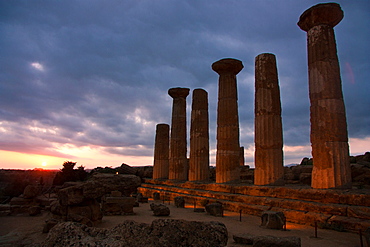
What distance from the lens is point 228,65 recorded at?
47.6ft

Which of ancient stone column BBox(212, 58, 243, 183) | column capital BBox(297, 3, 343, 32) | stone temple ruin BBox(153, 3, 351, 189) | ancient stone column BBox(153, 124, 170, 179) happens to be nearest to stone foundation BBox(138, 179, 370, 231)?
stone temple ruin BBox(153, 3, 351, 189)

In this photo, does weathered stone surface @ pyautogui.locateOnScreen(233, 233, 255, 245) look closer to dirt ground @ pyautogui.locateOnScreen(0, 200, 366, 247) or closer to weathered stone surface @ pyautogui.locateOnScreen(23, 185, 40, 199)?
dirt ground @ pyautogui.locateOnScreen(0, 200, 366, 247)

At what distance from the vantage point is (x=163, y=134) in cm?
2239

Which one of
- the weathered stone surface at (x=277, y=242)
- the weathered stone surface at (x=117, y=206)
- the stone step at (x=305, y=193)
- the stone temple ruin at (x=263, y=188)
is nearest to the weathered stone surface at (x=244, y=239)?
the stone temple ruin at (x=263, y=188)

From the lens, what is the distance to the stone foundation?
7066 mm

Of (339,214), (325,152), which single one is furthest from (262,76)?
(339,214)

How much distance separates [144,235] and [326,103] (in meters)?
8.62

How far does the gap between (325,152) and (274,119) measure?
2.85 meters

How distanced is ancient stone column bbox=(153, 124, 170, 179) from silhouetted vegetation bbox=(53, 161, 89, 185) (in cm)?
927

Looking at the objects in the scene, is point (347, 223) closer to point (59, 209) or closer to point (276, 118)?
point (276, 118)

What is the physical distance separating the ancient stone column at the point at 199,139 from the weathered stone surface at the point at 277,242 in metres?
11.1

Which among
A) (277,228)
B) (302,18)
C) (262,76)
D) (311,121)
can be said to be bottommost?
(277,228)

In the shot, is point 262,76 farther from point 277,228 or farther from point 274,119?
point 277,228

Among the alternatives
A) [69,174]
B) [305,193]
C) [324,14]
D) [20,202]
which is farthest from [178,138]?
[69,174]
